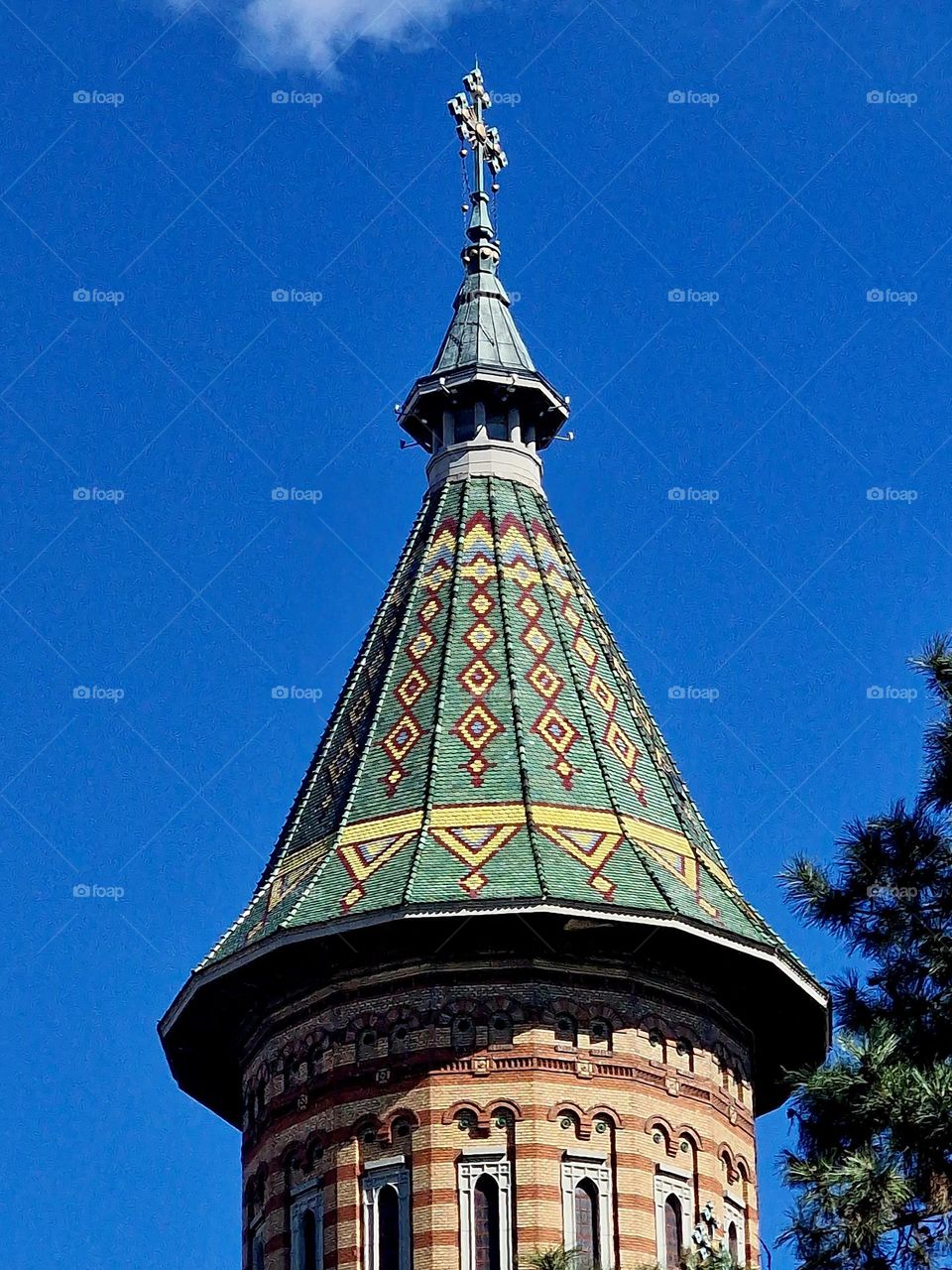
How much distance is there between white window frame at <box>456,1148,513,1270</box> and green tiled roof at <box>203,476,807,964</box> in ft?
8.88

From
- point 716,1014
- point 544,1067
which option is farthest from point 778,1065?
point 544,1067

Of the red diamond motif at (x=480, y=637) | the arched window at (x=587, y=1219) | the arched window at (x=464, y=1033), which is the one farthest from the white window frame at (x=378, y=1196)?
the red diamond motif at (x=480, y=637)

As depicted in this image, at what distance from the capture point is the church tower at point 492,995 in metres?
30.2

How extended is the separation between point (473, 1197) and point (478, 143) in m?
16.6

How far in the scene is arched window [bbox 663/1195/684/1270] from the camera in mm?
30328

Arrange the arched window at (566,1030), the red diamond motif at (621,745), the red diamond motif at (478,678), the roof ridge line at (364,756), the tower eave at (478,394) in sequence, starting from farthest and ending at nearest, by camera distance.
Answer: the tower eave at (478,394)
the red diamond motif at (478,678)
the red diamond motif at (621,745)
the roof ridge line at (364,756)
the arched window at (566,1030)

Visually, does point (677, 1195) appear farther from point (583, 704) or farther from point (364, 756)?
point (364, 756)

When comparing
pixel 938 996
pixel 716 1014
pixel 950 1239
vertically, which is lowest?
pixel 950 1239

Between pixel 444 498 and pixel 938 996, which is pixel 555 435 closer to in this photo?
pixel 444 498

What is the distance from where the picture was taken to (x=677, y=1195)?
30797 mm

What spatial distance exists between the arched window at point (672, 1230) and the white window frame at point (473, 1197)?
5.97 feet

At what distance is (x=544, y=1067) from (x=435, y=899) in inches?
85.5

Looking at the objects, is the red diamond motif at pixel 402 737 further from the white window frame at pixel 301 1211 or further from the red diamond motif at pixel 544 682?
the white window frame at pixel 301 1211

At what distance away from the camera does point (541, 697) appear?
1341 inches
